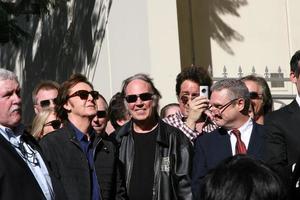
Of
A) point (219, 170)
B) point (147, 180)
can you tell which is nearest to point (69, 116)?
point (147, 180)

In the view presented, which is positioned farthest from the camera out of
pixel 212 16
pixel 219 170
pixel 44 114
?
pixel 212 16

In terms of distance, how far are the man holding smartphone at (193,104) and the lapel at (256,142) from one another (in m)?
0.95

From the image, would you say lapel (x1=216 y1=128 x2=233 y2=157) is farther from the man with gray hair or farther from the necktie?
the man with gray hair

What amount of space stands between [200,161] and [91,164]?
Answer: 0.88m

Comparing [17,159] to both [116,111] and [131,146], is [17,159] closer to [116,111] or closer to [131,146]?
[131,146]

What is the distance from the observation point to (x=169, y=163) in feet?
20.2

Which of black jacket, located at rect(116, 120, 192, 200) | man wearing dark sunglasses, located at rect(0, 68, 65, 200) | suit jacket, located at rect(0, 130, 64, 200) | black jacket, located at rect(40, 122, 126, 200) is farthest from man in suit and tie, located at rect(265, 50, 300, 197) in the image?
suit jacket, located at rect(0, 130, 64, 200)

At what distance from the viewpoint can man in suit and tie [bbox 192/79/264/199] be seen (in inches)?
231

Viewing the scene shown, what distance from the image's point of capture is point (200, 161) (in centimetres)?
595

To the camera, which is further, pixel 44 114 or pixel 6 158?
pixel 44 114

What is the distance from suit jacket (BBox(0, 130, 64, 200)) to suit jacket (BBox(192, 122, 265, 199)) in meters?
1.40

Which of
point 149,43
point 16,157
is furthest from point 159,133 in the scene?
point 149,43

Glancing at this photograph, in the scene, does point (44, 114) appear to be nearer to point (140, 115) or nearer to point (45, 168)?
point (140, 115)

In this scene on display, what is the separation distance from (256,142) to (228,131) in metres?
0.24
